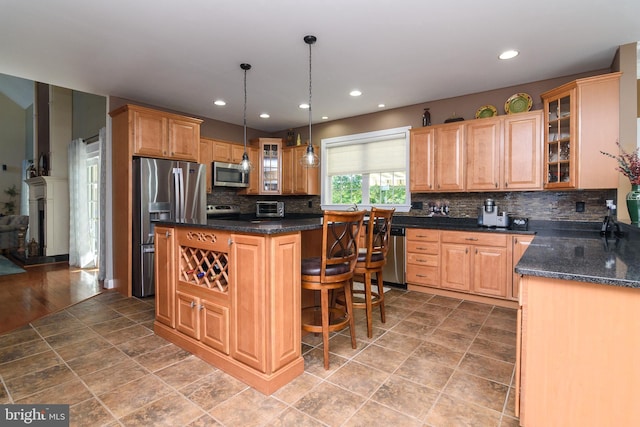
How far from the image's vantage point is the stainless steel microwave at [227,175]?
16.9 feet

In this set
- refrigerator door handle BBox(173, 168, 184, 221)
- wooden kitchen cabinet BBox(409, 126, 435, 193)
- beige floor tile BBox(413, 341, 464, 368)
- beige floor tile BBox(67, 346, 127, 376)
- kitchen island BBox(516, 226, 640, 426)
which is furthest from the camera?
wooden kitchen cabinet BBox(409, 126, 435, 193)

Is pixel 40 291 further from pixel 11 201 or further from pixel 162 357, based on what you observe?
pixel 11 201

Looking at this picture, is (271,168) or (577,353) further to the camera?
(271,168)

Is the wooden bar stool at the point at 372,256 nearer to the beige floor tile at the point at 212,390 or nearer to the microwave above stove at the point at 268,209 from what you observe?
the beige floor tile at the point at 212,390

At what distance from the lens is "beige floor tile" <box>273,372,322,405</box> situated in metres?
1.87

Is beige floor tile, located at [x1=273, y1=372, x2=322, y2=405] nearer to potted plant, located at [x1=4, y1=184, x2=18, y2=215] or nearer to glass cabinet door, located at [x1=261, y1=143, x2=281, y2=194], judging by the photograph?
glass cabinet door, located at [x1=261, y1=143, x2=281, y2=194]

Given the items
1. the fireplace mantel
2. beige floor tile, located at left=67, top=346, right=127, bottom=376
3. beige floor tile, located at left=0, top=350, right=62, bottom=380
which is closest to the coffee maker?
beige floor tile, located at left=67, top=346, right=127, bottom=376

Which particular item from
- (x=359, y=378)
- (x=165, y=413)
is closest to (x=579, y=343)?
(x=359, y=378)

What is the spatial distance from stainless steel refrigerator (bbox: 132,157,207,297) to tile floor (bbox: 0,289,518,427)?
89 centimetres

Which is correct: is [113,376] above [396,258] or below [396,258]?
below

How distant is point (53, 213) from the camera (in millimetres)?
5910

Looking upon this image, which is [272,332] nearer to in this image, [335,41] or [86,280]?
[335,41]

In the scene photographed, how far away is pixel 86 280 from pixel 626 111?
22.2 feet

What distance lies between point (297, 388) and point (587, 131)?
11.5 ft
